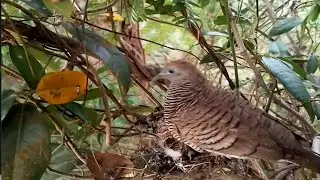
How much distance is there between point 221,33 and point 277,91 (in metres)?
0.13

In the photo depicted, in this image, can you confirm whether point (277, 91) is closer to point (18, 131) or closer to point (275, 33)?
point (275, 33)

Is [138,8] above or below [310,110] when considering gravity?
above

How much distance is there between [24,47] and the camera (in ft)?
1.92

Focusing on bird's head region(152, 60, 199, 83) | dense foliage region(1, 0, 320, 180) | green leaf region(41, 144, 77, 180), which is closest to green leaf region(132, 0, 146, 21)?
dense foliage region(1, 0, 320, 180)

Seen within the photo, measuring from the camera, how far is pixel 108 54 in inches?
24.1

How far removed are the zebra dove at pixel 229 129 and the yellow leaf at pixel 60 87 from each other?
0.18 m

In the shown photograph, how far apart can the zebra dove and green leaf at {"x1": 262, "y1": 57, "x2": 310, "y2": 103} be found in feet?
0.15

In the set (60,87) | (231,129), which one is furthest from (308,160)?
(60,87)

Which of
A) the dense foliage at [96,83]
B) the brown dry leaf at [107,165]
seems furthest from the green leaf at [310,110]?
the brown dry leaf at [107,165]

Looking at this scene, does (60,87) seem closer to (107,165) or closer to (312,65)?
(107,165)

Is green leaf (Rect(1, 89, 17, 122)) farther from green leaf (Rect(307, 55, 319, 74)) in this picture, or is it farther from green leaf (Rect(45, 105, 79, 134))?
green leaf (Rect(307, 55, 319, 74))

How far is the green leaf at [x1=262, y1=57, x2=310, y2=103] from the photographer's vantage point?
0.71 metres

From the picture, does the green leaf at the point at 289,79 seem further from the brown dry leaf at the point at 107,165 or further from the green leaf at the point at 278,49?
the brown dry leaf at the point at 107,165

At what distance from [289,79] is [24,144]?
14.9 inches
